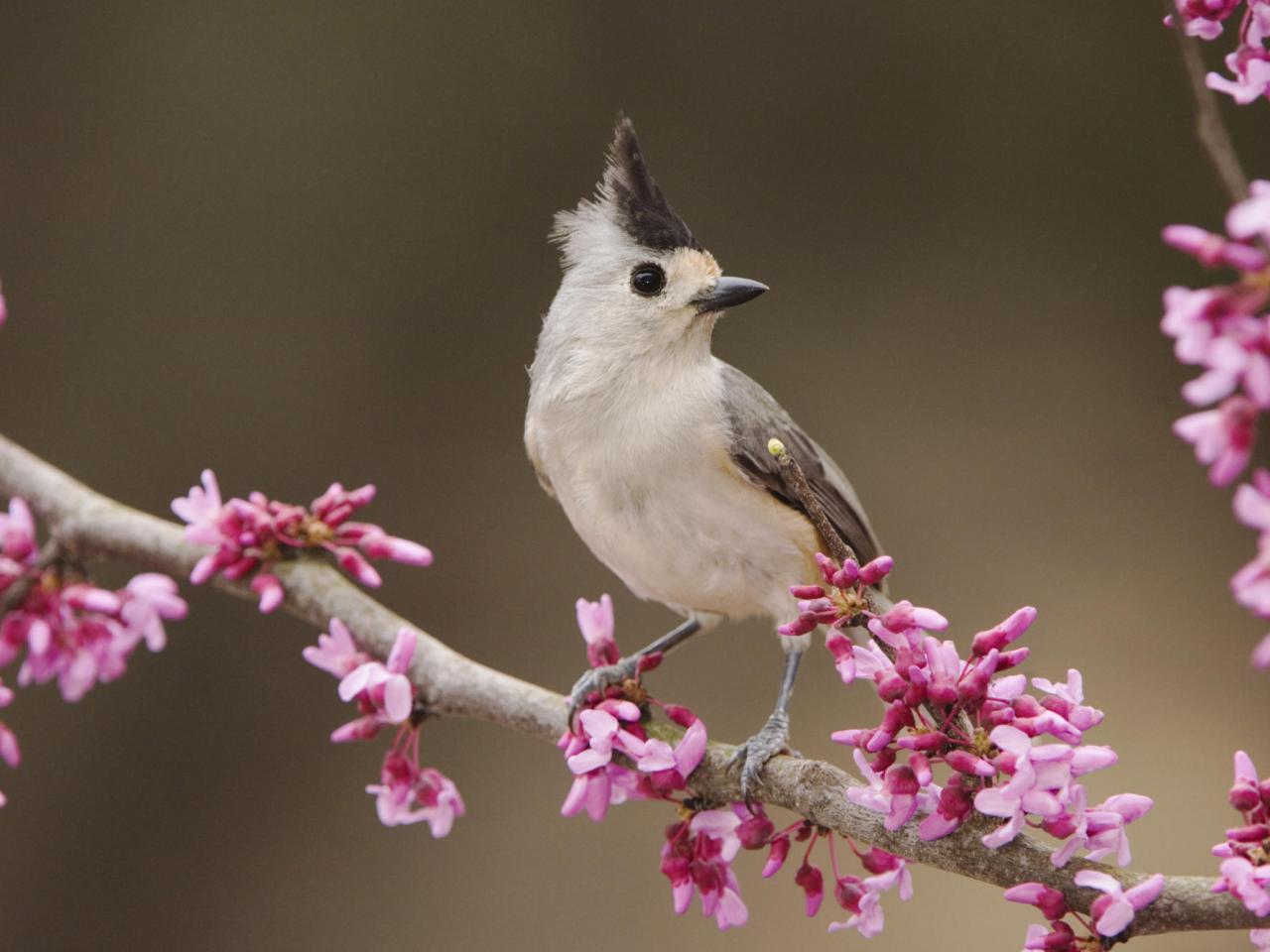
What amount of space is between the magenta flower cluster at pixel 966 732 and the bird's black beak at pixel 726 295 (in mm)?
359

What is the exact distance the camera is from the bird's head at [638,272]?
1158 mm

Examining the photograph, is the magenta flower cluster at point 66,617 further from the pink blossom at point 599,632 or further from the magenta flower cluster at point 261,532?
the pink blossom at point 599,632

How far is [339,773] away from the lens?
2.41 m

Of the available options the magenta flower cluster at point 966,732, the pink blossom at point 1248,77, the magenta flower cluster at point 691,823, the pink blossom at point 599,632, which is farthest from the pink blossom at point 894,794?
the pink blossom at point 1248,77

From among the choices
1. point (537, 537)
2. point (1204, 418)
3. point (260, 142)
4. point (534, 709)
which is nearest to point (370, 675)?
point (534, 709)

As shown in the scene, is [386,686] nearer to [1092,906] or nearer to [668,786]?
[668,786]

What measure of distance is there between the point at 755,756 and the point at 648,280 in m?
0.43

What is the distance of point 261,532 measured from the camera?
113 centimetres

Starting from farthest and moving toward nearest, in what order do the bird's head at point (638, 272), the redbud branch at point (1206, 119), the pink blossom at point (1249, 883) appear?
the bird's head at point (638, 272), the pink blossom at point (1249, 883), the redbud branch at point (1206, 119)

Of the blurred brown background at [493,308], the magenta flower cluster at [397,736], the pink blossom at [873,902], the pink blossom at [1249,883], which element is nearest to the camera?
the pink blossom at [1249,883]

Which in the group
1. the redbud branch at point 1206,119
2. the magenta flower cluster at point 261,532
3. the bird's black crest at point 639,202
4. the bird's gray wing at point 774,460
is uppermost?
the bird's black crest at point 639,202

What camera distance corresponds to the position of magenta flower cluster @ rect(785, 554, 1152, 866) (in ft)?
2.61

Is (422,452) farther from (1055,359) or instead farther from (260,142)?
(1055,359)

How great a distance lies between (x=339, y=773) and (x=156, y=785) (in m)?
0.31
